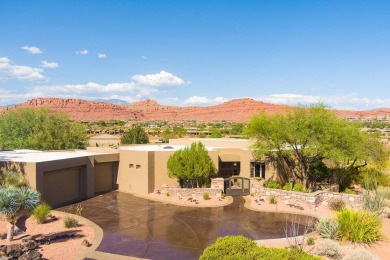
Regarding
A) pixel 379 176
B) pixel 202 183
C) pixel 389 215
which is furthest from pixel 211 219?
pixel 379 176

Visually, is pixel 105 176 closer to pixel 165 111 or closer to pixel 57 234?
pixel 57 234

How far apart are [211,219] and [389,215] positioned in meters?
9.18

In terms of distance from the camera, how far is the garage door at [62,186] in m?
20.8

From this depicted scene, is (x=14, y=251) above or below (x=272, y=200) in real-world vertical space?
above

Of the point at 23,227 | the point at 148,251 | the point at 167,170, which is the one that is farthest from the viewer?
the point at 167,170

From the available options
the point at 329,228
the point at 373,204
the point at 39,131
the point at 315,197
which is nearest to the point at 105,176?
the point at 39,131

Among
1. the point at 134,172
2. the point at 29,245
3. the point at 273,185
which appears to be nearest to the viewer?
the point at 29,245

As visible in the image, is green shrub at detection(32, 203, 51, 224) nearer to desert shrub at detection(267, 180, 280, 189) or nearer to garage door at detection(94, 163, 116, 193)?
garage door at detection(94, 163, 116, 193)

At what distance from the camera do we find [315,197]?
21.0 m

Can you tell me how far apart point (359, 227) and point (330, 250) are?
97.0 inches

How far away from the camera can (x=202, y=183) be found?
2586 cm

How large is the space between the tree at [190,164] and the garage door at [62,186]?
6.53m

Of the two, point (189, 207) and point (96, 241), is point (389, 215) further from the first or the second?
point (96, 241)

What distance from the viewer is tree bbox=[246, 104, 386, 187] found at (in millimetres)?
22688
